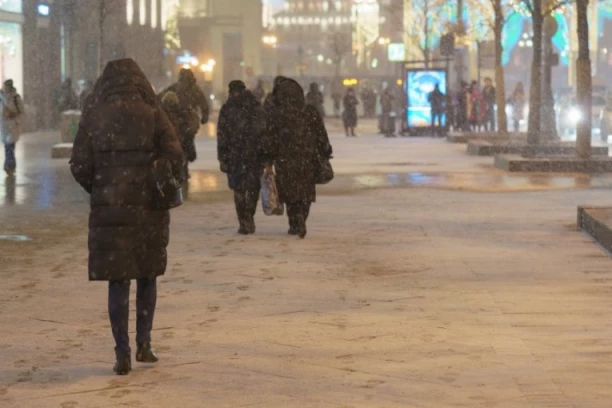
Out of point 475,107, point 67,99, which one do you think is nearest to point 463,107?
point 475,107

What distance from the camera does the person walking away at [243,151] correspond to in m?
15.5

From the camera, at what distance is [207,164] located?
1136 inches

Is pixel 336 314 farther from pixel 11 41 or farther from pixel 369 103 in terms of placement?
pixel 369 103

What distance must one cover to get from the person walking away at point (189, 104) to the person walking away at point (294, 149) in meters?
4.70

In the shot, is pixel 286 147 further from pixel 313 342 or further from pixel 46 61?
pixel 46 61

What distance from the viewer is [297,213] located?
1518 centimetres

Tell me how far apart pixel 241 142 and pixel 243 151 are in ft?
0.31

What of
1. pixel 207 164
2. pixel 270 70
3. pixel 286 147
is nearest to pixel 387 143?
pixel 207 164

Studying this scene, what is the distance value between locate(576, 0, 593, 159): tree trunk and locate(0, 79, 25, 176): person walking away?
30.6ft

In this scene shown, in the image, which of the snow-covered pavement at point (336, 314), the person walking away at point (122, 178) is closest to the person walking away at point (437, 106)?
the snow-covered pavement at point (336, 314)

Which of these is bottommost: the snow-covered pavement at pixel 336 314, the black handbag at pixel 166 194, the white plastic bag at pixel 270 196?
the snow-covered pavement at pixel 336 314

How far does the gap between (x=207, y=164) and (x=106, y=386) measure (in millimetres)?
21203

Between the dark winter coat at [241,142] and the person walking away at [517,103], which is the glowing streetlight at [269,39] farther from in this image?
the dark winter coat at [241,142]

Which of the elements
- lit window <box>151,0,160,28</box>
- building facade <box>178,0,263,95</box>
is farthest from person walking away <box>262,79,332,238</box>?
building facade <box>178,0,263,95</box>
